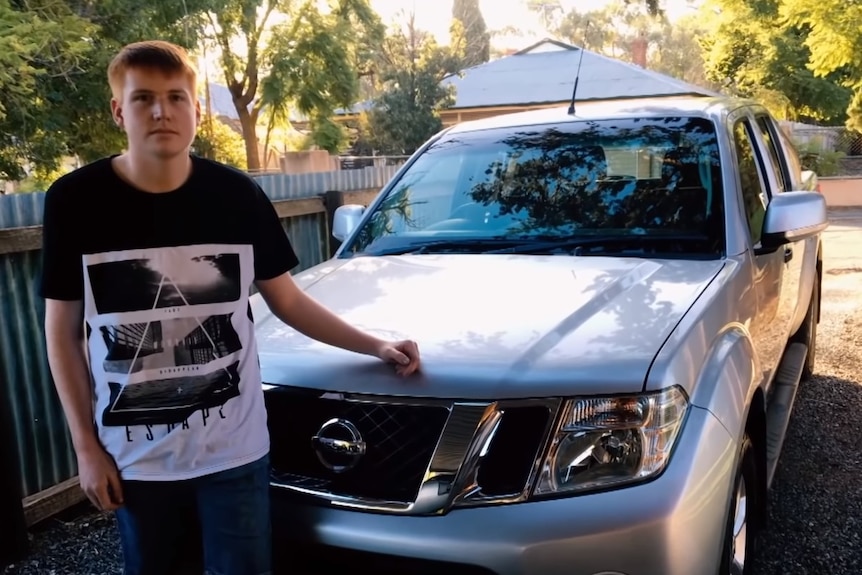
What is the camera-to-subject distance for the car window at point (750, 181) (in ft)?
11.2

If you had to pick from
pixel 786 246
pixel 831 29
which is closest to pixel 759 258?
pixel 786 246

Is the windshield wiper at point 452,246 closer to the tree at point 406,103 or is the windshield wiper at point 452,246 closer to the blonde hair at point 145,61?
the blonde hair at point 145,61

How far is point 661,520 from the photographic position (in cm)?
199

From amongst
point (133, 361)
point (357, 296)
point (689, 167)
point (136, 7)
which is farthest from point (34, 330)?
point (136, 7)

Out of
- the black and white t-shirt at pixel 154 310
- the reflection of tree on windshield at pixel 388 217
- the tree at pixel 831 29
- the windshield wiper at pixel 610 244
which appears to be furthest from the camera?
the tree at pixel 831 29

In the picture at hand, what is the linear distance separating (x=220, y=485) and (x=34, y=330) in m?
2.35

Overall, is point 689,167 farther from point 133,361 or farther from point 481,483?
point 133,361

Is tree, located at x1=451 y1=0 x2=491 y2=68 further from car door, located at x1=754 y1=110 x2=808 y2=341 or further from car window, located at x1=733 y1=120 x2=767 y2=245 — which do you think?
car window, located at x1=733 y1=120 x2=767 y2=245

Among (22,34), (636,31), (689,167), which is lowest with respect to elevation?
(689,167)

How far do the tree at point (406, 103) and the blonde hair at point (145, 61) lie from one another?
71.5 ft

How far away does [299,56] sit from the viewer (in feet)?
68.4

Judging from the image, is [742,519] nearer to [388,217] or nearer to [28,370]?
[388,217]

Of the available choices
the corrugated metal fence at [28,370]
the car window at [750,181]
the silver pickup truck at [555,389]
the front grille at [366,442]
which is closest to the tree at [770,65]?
the car window at [750,181]

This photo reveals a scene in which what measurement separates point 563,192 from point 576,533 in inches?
72.4
